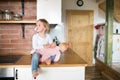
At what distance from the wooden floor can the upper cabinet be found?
103 inches

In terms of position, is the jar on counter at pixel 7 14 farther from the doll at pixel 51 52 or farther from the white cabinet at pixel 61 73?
the white cabinet at pixel 61 73

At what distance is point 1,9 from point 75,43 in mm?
3539

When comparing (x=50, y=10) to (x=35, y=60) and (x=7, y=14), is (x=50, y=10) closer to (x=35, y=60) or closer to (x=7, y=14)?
(x=7, y=14)

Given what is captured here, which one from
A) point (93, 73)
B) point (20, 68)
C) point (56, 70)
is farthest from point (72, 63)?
point (93, 73)

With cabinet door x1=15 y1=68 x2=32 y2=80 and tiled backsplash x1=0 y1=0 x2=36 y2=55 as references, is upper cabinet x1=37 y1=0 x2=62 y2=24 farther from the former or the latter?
cabinet door x1=15 y1=68 x2=32 y2=80

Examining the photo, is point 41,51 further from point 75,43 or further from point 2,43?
point 75,43

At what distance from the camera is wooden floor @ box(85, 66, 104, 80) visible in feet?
14.8

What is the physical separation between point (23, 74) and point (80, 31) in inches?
163

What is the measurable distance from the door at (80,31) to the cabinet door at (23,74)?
395 centimetres

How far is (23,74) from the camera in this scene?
1710mm

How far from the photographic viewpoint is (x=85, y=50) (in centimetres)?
573

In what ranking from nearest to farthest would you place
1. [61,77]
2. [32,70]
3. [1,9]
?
[32,70] → [61,77] → [1,9]

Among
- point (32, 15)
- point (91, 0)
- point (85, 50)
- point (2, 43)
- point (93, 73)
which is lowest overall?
point (93, 73)

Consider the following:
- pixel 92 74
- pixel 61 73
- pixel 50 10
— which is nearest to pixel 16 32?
pixel 50 10
